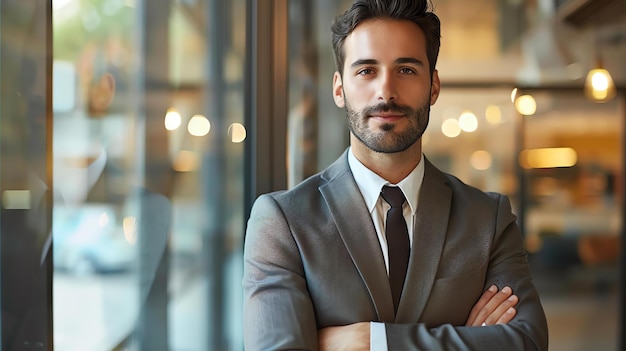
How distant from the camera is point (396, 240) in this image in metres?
1.78

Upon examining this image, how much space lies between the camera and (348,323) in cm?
169

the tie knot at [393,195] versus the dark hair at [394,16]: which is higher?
the dark hair at [394,16]

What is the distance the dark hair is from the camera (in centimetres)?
175

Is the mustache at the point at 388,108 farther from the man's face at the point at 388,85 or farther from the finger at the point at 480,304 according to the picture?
the finger at the point at 480,304

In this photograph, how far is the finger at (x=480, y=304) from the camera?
1.73m

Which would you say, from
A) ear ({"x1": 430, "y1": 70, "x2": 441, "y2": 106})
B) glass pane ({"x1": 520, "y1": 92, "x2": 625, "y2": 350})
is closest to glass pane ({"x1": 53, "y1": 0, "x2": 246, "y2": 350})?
ear ({"x1": 430, "y1": 70, "x2": 441, "y2": 106})

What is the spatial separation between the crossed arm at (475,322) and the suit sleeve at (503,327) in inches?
0.9

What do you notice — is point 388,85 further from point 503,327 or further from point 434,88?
point 503,327

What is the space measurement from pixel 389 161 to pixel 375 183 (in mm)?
68

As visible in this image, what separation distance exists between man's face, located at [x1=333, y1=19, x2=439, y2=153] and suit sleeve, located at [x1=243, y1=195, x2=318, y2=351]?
322 mm

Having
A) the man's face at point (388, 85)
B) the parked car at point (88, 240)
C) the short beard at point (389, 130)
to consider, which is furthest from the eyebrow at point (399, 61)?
the parked car at point (88, 240)

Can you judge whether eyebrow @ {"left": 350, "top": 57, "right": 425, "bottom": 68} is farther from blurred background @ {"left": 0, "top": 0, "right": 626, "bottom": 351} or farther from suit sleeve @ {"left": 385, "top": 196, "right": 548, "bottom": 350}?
blurred background @ {"left": 0, "top": 0, "right": 626, "bottom": 351}

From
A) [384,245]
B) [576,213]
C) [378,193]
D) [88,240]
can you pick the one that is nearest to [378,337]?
[384,245]

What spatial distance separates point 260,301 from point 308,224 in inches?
9.1
